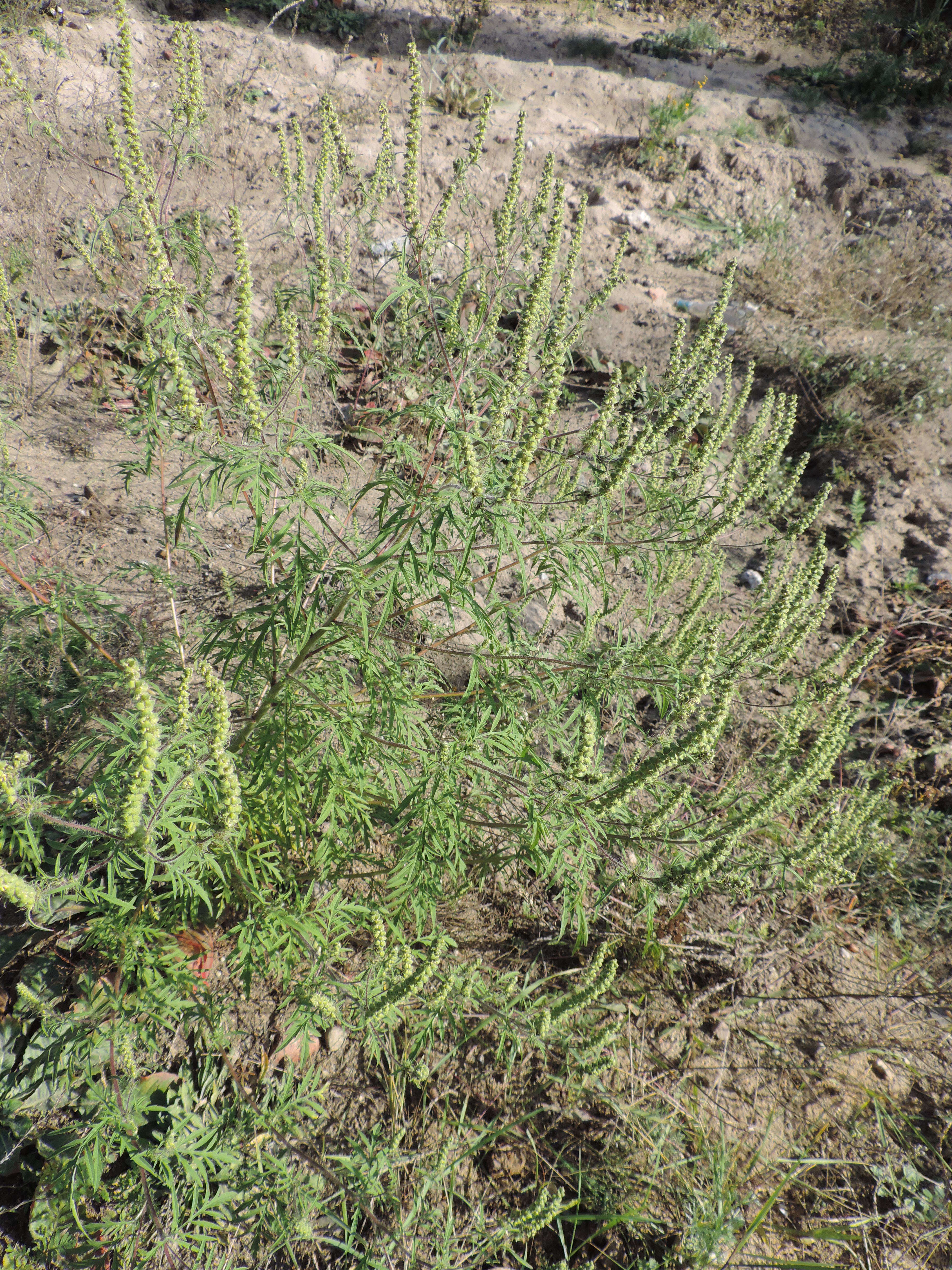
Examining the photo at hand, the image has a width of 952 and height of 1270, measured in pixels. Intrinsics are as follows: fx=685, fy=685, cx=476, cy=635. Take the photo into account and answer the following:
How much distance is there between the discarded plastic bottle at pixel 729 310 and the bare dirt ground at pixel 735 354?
0.13 m

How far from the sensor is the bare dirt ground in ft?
10.2

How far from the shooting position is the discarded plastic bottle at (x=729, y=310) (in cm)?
732

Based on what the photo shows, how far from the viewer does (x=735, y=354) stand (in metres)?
6.96

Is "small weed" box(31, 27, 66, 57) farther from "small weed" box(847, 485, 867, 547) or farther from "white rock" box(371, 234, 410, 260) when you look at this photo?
"small weed" box(847, 485, 867, 547)

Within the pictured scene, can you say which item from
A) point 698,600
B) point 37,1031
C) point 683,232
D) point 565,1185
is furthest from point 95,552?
point 683,232

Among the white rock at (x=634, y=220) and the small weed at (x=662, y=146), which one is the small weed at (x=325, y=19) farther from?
the white rock at (x=634, y=220)

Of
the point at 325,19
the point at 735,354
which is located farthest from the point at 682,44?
the point at 735,354

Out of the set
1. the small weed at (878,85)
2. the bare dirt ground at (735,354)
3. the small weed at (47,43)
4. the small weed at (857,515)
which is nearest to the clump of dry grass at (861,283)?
the bare dirt ground at (735,354)

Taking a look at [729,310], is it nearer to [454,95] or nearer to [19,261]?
[454,95]

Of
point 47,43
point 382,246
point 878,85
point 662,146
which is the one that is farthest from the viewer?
point 878,85

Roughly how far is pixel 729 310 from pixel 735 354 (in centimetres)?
94

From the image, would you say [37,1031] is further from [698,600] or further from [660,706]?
[698,600]

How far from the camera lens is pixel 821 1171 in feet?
9.70

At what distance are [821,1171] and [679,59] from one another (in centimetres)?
1622
